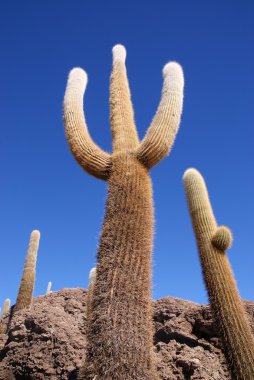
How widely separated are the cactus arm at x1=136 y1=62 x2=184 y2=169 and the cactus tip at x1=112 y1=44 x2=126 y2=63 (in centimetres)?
106

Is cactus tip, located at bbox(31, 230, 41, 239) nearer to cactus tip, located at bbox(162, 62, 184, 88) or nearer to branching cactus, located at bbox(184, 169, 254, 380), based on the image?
branching cactus, located at bbox(184, 169, 254, 380)

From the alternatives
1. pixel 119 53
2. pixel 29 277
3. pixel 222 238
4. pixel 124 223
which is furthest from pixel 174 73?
pixel 29 277

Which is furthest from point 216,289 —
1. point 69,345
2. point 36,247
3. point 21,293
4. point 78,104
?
point 36,247

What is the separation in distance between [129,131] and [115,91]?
0.84 metres

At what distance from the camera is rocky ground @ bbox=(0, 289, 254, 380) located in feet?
16.1

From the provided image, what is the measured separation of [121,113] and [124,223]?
6.06 feet

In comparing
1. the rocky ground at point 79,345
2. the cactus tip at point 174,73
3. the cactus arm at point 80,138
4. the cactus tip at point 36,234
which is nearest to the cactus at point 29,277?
the cactus tip at point 36,234

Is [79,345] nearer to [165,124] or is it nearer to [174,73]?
[165,124]

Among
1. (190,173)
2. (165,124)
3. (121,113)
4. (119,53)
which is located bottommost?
(165,124)

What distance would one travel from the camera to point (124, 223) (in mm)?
3273

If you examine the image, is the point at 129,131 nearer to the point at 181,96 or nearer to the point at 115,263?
the point at 181,96

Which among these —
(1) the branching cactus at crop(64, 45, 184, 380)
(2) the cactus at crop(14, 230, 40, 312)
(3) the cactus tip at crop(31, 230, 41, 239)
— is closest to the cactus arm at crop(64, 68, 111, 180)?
(1) the branching cactus at crop(64, 45, 184, 380)

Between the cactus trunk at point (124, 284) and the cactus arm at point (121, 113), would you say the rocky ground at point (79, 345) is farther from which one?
the cactus arm at point (121, 113)

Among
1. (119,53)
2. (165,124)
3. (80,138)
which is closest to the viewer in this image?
(165,124)
